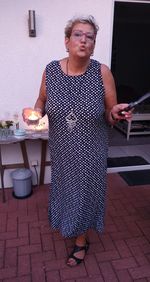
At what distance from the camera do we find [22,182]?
3406 millimetres

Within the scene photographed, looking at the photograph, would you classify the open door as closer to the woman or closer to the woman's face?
the woman

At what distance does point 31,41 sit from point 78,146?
1777 millimetres

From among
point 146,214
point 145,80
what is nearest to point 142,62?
point 145,80

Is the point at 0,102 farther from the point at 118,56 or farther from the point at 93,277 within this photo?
the point at 118,56

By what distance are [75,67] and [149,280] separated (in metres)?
1.81

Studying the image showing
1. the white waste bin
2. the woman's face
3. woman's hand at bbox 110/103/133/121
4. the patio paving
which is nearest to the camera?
woman's hand at bbox 110/103/133/121

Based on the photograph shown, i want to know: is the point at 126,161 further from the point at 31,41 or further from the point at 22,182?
the point at 31,41

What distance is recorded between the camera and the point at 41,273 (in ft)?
7.50

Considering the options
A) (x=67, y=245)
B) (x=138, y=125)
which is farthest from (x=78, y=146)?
(x=138, y=125)

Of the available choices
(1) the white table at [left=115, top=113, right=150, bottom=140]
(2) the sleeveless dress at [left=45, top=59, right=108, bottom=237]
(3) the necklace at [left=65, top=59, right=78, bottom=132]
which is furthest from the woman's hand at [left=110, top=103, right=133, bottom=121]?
(1) the white table at [left=115, top=113, right=150, bottom=140]

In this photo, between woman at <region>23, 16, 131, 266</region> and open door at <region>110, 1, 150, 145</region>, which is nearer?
woman at <region>23, 16, 131, 266</region>

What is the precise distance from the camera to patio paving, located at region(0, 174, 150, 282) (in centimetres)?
228

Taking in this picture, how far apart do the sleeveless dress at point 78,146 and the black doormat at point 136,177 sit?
5.67 ft

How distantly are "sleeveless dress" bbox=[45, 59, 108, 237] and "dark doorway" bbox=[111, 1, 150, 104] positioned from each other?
5885 mm
